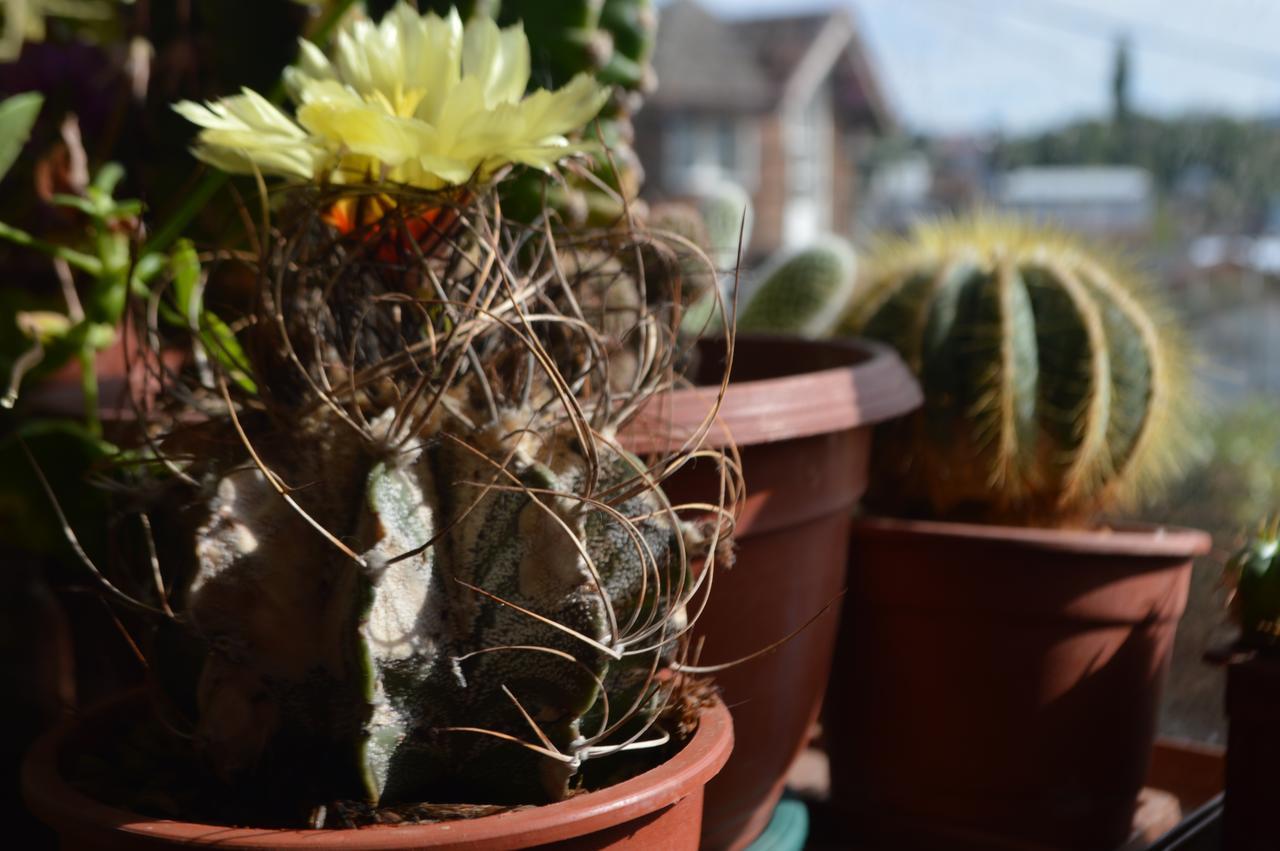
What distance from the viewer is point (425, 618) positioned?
1.62 feet

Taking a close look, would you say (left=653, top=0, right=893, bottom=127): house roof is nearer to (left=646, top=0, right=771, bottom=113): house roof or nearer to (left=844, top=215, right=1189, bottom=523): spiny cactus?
A: (left=646, top=0, right=771, bottom=113): house roof

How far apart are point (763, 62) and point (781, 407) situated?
8.16 m

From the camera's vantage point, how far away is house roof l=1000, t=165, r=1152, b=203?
7.80 feet

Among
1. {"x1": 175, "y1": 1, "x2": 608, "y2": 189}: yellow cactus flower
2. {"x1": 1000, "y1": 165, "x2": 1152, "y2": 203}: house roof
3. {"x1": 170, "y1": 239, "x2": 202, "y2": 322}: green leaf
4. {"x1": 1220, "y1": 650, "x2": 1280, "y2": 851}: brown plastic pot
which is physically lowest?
{"x1": 1220, "y1": 650, "x2": 1280, "y2": 851}: brown plastic pot

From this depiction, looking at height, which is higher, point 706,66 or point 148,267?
point 706,66

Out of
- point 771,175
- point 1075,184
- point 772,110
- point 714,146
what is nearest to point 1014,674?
point 1075,184

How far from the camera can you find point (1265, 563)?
79 centimetres

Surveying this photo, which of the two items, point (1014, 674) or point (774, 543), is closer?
point (774, 543)

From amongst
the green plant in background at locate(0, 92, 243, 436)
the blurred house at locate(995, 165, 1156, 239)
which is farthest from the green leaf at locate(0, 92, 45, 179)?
the blurred house at locate(995, 165, 1156, 239)

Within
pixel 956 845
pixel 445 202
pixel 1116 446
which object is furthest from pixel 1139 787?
pixel 445 202

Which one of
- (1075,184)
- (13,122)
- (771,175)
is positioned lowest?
(771,175)

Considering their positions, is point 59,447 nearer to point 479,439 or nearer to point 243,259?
point 243,259

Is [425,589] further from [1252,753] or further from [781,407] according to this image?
[1252,753]

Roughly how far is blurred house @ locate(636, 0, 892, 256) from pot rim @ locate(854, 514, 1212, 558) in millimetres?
6292
